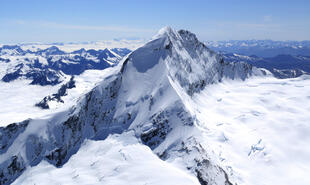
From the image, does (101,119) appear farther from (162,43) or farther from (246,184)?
(246,184)

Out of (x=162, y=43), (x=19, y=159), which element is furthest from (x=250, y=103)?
(x=19, y=159)

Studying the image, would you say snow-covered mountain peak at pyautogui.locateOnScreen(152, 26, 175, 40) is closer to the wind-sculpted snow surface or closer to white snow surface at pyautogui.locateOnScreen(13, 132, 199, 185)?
the wind-sculpted snow surface

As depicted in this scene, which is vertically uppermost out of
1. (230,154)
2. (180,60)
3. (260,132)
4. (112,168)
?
(180,60)

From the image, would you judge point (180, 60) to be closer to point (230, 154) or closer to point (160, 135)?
point (160, 135)

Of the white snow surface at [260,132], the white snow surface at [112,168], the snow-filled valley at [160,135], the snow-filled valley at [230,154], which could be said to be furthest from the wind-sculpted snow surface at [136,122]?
the white snow surface at [260,132]

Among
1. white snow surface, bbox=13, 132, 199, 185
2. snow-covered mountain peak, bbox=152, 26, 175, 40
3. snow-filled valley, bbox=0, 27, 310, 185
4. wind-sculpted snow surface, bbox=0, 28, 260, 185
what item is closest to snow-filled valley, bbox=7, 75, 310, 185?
white snow surface, bbox=13, 132, 199, 185

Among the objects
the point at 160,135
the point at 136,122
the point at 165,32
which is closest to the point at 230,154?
the point at 160,135

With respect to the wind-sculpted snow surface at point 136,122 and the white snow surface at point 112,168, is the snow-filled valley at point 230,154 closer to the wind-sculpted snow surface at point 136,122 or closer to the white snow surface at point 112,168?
the white snow surface at point 112,168
